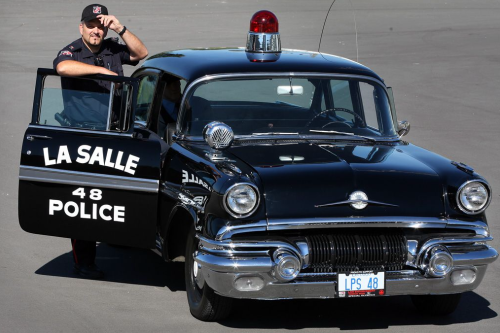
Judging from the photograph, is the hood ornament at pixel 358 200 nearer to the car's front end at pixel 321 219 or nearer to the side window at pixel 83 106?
the car's front end at pixel 321 219

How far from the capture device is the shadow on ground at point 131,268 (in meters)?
7.79

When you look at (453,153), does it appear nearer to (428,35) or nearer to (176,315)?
(176,315)

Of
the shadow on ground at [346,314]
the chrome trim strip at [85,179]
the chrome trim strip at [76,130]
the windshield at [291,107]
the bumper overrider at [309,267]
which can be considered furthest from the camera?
the windshield at [291,107]

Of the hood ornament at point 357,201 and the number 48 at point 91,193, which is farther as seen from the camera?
the number 48 at point 91,193

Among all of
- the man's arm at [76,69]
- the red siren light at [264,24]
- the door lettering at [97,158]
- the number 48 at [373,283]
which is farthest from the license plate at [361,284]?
the red siren light at [264,24]

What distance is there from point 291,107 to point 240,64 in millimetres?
508

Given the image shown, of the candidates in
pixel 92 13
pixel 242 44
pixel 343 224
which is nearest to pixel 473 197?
pixel 343 224

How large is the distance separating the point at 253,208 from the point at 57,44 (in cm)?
1594

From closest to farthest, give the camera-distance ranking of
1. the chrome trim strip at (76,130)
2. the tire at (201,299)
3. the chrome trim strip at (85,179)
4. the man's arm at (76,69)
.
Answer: the tire at (201,299) → the chrome trim strip at (85,179) → the chrome trim strip at (76,130) → the man's arm at (76,69)

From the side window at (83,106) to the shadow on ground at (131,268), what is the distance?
118 centimetres

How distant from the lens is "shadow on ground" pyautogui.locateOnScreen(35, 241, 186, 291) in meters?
7.79

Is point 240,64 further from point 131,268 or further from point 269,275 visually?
point 269,275

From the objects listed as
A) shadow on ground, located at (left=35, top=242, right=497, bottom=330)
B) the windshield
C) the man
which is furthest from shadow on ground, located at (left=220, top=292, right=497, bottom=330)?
the man

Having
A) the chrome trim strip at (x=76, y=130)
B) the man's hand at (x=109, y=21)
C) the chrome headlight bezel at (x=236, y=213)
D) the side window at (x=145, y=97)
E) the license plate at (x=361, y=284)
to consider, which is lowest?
the license plate at (x=361, y=284)
